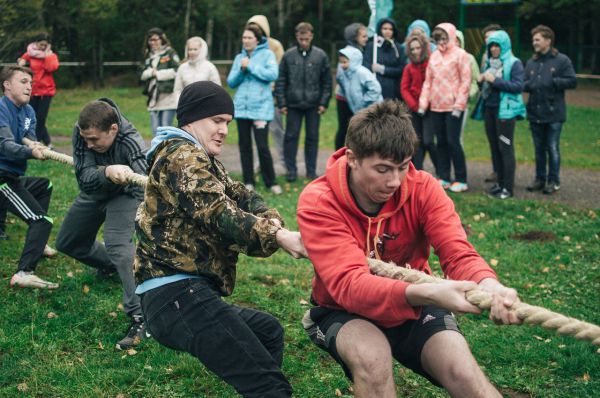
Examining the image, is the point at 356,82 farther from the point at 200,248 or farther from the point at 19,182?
the point at 200,248

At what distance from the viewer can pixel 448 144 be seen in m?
10.7

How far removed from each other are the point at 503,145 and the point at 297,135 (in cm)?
314

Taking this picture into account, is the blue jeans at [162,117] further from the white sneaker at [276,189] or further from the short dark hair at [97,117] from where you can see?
the short dark hair at [97,117]

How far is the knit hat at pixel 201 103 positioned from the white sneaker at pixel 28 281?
11.3ft

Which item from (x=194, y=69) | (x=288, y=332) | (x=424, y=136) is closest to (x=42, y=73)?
(x=194, y=69)

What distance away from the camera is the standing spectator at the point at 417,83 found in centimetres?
1067

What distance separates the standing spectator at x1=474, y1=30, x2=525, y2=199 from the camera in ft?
33.2

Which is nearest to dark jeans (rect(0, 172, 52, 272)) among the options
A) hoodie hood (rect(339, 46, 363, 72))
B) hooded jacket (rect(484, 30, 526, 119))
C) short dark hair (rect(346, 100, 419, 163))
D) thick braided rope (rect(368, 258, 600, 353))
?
short dark hair (rect(346, 100, 419, 163))

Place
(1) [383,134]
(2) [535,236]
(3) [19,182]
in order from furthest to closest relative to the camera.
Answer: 1. (2) [535,236]
2. (3) [19,182]
3. (1) [383,134]

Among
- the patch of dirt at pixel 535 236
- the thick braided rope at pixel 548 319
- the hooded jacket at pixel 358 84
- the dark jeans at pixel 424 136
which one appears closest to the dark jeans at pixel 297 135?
the hooded jacket at pixel 358 84

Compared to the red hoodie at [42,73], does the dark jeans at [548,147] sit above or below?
below

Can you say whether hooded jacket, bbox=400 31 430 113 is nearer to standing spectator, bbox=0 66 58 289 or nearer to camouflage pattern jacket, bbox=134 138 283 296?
standing spectator, bbox=0 66 58 289

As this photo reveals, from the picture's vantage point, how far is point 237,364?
351 centimetres

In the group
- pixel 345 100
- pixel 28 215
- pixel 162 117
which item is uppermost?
pixel 345 100
